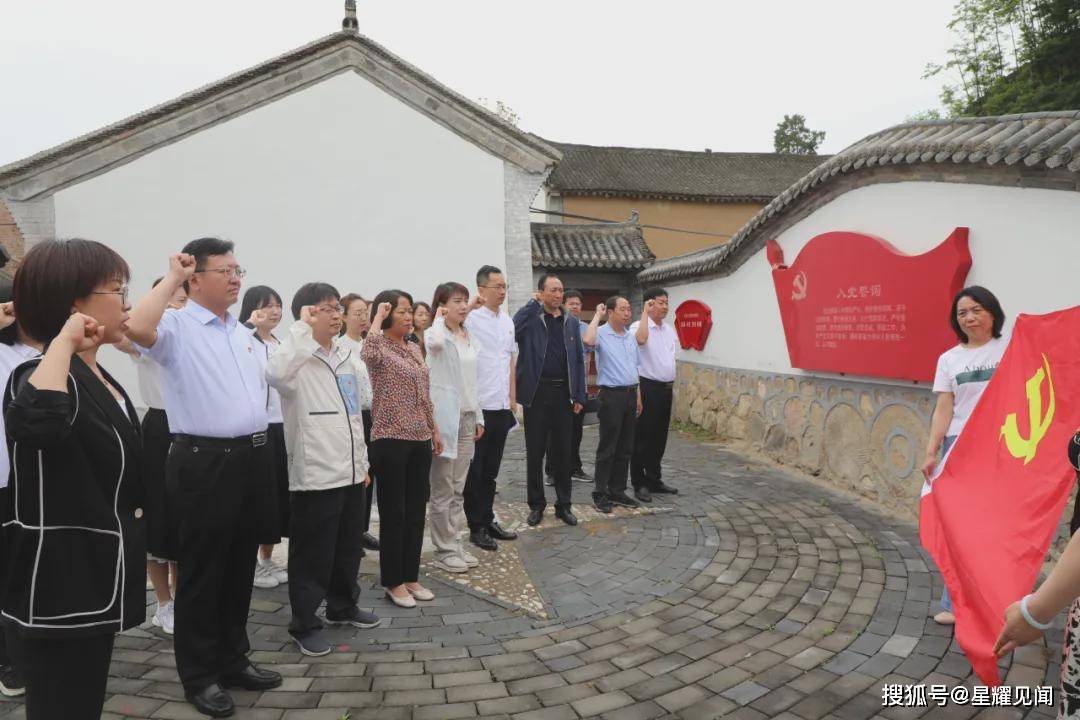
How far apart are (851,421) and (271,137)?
949cm

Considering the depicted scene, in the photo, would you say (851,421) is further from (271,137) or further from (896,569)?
(271,137)

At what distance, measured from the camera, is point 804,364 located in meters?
7.16

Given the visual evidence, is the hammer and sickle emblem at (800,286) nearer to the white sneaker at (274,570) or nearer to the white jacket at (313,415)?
the white jacket at (313,415)

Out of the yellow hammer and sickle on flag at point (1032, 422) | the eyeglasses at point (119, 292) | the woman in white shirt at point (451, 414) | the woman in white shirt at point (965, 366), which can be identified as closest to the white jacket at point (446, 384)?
the woman in white shirt at point (451, 414)

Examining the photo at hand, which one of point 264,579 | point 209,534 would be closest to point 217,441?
point 209,534

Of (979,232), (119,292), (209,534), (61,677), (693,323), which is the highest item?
(979,232)

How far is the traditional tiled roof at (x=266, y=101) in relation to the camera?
918 cm

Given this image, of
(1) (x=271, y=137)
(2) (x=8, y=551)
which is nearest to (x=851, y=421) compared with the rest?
(2) (x=8, y=551)

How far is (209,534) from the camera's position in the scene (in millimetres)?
2598

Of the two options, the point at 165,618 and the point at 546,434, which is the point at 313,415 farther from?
the point at 546,434

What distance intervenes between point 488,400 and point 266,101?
316 inches

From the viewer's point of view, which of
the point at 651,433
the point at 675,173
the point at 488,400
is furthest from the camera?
the point at 675,173

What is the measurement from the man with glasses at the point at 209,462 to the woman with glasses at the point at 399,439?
87cm

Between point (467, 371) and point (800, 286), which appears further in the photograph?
point (800, 286)
